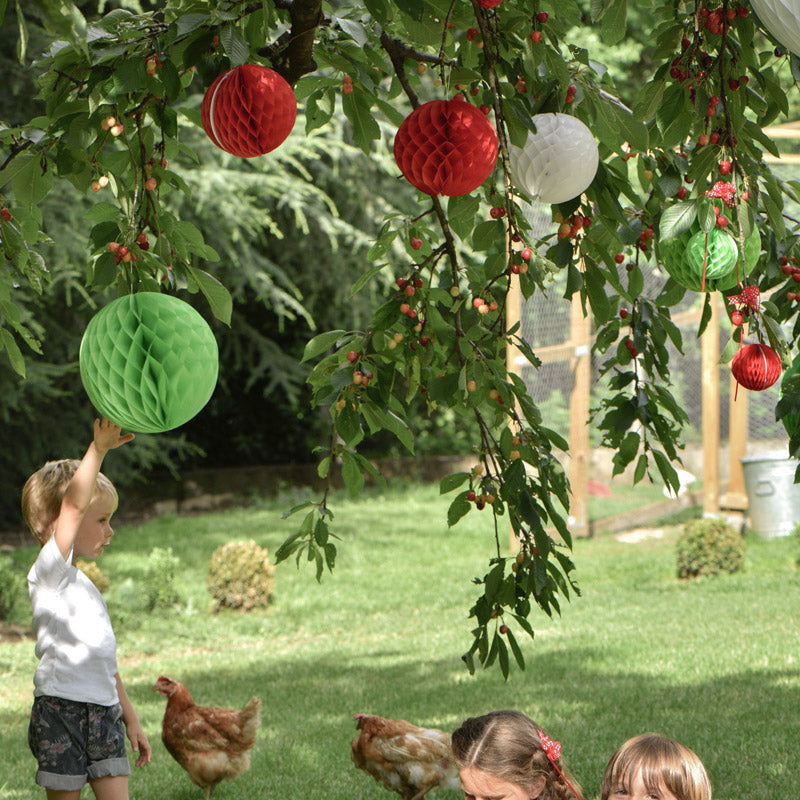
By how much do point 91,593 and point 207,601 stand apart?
585 centimetres

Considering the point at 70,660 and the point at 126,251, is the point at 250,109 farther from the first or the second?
the point at 70,660

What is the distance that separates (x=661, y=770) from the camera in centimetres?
196

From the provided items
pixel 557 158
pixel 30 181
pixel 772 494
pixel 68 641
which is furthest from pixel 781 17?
pixel 772 494

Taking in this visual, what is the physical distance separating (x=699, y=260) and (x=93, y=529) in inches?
65.7

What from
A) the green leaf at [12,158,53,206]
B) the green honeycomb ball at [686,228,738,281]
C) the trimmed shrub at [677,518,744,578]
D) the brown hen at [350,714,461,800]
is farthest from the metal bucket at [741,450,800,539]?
the green leaf at [12,158,53,206]

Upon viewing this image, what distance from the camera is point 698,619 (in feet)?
22.6

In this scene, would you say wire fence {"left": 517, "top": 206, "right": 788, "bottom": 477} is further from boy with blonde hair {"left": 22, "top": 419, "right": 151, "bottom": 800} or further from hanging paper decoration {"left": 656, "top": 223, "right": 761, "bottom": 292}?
hanging paper decoration {"left": 656, "top": 223, "right": 761, "bottom": 292}

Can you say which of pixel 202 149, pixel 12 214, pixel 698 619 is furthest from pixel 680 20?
pixel 202 149

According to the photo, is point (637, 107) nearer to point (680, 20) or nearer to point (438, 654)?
point (680, 20)

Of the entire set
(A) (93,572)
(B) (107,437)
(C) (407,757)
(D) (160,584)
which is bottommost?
(D) (160,584)

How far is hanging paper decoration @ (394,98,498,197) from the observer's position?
5.85 ft

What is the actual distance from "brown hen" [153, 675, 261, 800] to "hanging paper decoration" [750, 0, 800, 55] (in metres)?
2.96

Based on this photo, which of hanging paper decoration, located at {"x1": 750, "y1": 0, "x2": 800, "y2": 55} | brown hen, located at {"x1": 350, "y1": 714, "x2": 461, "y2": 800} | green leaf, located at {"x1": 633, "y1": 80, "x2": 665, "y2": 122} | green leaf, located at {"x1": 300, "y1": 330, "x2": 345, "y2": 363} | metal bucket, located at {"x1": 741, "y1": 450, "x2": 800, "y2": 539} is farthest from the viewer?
metal bucket, located at {"x1": 741, "y1": 450, "x2": 800, "y2": 539}

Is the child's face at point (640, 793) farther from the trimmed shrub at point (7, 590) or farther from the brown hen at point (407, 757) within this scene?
the trimmed shrub at point (7, 590)
